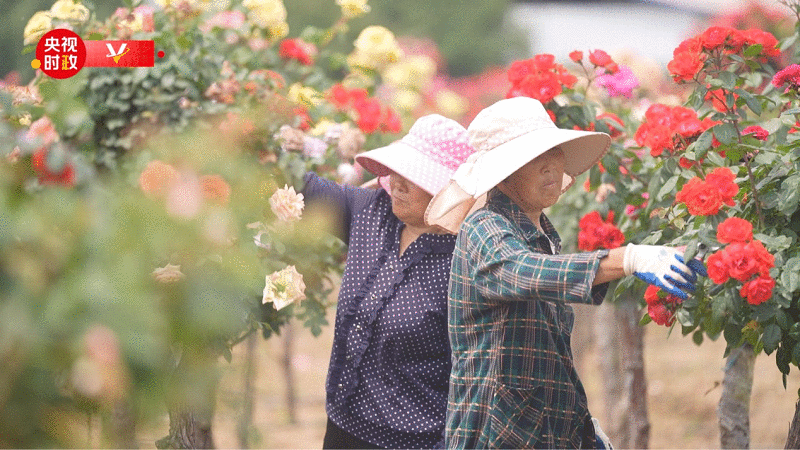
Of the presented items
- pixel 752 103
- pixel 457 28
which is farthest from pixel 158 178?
pixel 457 28

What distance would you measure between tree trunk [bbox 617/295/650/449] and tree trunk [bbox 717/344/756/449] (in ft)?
2.34

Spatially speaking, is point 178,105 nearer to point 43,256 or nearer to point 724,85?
point 724,85

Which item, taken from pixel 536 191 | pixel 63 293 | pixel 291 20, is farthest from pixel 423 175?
pixel 291 20

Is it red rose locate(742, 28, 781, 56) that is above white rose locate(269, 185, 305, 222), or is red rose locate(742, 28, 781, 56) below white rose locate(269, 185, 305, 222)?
above

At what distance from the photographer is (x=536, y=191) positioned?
200 centimetres

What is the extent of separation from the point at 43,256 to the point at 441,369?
1792 mm

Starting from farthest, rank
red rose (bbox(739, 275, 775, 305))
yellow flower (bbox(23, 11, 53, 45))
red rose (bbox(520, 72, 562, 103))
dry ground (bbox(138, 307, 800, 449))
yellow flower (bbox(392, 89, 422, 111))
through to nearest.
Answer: dry ground (bbox(138, 307, 800, 449)) < yellow flower (bbox(392, 89, 422, 111)) < yellow flower (bbox(23, 11, 53, 45)) < red rose (bbox(520, 72, 562, 103)) < red rose (bbox(739, 275, 775, 305))

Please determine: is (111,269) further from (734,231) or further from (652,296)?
(652,296)

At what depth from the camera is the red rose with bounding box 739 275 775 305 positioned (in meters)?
1.80

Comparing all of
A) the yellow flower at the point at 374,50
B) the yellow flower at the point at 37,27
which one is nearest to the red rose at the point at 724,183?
the yellow flower at the point at 37,27

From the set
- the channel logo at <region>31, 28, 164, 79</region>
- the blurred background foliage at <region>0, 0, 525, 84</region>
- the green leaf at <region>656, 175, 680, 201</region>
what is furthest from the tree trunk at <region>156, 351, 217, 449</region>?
the blurred background foliage at <region>0, 0, 525, 84</region>

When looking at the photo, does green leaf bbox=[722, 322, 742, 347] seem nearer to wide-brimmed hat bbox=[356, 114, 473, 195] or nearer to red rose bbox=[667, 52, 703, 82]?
red rose bbox=[667, 52, 703, 82]

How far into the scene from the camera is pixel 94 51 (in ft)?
10.6

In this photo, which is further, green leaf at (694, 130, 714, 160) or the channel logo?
the channel logo
